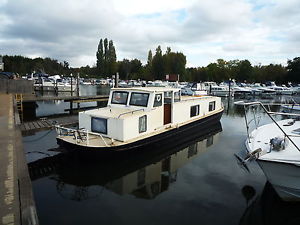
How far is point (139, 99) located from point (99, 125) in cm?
248

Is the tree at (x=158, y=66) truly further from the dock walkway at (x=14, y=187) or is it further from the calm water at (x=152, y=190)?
the dock walkway at (x=14, y=187)

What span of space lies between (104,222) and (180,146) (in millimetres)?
7334

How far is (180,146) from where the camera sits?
42.0ft

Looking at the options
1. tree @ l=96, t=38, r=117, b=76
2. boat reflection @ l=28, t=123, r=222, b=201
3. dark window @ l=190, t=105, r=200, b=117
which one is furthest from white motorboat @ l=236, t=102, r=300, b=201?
tree @ l=96, t=38, r=117, b=76

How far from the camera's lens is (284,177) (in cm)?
635

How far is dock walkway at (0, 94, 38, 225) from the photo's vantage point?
14.6 ft

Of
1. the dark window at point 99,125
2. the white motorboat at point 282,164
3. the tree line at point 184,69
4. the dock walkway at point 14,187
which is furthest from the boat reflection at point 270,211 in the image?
the tree line at point 184,69

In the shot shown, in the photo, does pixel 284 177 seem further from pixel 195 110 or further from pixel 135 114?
pixel 195 110

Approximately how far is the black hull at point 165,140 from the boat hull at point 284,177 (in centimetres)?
533

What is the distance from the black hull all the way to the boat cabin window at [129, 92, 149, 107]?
182 centimetres

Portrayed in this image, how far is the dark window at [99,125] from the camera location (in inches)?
404

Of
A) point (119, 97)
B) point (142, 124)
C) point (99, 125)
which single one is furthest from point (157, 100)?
point (99, 125)

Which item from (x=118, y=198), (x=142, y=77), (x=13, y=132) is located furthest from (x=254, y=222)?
(x=142, y=77)

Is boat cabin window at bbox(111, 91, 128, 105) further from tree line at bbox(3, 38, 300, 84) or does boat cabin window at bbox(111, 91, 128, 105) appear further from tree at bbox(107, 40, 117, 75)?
tree at bbox(107, 40, 117, 75)
